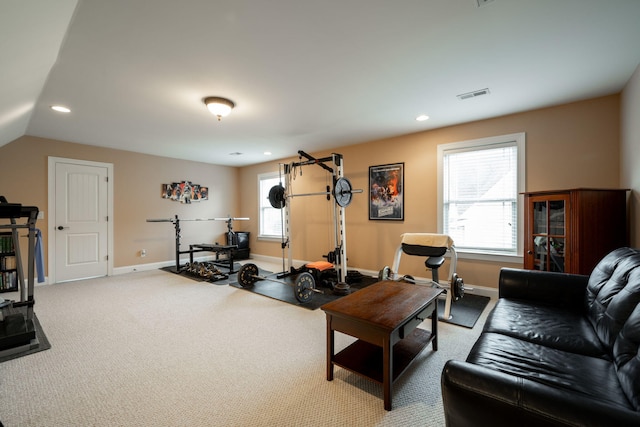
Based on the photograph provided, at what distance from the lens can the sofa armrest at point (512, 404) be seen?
0.80m

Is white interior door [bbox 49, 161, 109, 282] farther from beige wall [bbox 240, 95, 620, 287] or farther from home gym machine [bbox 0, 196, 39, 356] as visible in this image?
beige wall [bbox 240, 95, 620, 287]

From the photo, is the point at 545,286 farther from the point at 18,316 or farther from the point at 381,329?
the point at 18,316

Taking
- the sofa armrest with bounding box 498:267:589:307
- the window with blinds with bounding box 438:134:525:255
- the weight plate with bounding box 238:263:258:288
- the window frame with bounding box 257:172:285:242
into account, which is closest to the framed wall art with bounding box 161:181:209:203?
the window frame with bounding box 257:172:285:242

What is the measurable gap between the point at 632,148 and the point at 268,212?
20.3 ft

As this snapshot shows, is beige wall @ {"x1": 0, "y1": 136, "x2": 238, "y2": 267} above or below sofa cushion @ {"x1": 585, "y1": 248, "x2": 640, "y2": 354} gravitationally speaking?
above

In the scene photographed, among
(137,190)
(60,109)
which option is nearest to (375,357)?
(60,109)

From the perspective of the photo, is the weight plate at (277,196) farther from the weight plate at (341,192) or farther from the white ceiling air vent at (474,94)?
the white ceiling air vent at (474,94)

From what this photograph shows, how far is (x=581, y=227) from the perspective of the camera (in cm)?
265

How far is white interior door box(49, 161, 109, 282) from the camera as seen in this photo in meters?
4.70

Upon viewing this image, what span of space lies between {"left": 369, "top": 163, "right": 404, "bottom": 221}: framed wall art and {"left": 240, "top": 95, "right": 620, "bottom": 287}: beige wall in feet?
0.35

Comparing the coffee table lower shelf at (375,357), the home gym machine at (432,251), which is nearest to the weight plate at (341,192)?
the home gym machine at (432,251)

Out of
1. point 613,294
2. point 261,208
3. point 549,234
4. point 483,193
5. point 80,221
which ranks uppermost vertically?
point 483,193

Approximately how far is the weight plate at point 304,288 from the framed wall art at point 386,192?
1917 millimetres

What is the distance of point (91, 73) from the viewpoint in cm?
251
